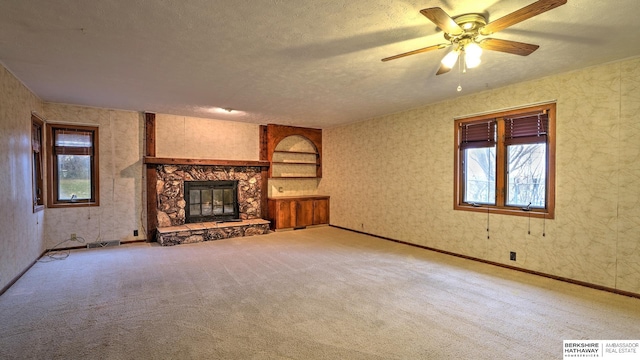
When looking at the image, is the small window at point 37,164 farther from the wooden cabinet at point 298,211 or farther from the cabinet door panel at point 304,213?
the cabinet door panel at point 304,213

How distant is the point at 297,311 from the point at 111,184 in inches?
193

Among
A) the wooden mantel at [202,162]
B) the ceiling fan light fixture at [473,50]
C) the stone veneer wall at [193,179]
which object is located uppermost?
the ceiling fan light fixture at [473,50]

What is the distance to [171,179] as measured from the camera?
638 centimetres

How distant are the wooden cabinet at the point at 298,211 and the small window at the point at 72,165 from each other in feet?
11.6

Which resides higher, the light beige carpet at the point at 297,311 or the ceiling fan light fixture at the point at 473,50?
the ceiling fan light fixture at the point at 473,50

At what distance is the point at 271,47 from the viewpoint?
3.02 metres

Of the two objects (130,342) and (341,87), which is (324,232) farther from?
(130,342)

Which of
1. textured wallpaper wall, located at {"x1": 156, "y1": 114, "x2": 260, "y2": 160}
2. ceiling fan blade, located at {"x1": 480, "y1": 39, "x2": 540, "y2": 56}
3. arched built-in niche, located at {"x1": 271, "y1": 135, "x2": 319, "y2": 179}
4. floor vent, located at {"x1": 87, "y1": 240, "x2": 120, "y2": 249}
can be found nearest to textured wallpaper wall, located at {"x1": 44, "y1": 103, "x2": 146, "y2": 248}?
floor vent, located at {"x1": 87, "y1": 240, "x2": 120, "y2": 249}

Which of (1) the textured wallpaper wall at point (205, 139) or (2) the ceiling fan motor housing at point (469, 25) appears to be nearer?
(2) the ceiling fan motor housing at point (469, 25)

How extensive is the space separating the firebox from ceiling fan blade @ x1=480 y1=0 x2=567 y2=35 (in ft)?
19.6

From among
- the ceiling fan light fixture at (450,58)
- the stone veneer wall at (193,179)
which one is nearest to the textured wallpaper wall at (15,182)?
the stone veneer wall at (193,179)

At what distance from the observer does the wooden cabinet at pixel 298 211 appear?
7.23 metres

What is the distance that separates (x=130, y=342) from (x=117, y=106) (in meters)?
4.68

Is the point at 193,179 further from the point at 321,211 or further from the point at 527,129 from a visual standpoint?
the point at 527,129
